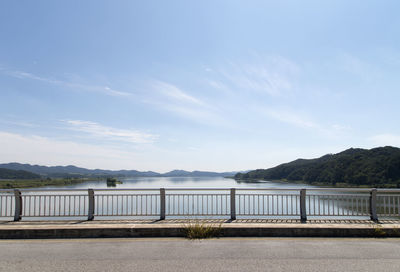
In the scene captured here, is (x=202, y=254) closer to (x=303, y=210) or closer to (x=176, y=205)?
(x=303, y=210)

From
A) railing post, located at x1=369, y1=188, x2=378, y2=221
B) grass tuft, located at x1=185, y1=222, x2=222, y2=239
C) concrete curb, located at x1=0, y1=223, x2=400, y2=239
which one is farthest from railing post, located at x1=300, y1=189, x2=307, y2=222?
grass tuft, located at x1=185, y1=222, x2=222, y2=239

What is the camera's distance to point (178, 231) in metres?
7.48

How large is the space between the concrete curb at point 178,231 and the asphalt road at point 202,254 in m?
0.33

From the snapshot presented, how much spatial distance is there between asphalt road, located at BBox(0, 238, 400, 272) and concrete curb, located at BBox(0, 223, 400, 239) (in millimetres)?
330

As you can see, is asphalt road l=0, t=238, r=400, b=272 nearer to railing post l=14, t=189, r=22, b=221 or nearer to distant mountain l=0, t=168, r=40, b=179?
railing post l=14, t=189, r=22, b=221

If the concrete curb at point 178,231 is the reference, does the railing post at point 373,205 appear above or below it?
above

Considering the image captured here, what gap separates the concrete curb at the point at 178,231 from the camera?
7359 millimetres

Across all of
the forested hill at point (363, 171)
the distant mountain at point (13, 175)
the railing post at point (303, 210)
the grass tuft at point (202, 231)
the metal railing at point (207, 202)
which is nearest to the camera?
the grass tuft at point (202, 231)

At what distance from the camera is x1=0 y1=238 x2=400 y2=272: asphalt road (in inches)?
199

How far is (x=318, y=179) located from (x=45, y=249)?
350 feet

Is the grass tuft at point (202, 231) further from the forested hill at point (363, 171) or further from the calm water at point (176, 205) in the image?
the forested hill at point (363, 171)

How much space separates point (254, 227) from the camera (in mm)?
7508

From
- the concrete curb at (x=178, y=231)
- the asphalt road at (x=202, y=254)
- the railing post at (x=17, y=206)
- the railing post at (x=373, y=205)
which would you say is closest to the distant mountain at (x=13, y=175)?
the railing post at (x=17, y=206)

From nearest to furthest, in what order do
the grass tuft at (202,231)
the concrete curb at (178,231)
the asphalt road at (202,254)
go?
the asphalt road at (202,254)
the grass tuft at (202,231)
the concrete curb at (178,231)
